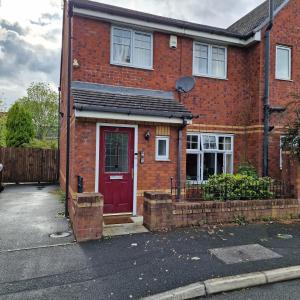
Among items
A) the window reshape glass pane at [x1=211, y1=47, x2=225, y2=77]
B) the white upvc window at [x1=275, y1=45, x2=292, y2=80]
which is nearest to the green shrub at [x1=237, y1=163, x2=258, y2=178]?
the window reshape glass pane at [x1=211, y1=47, x2=225, y2=77]

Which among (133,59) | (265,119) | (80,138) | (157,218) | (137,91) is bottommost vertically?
(157,218)

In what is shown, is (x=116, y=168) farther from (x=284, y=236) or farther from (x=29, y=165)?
(x=29, y=165)

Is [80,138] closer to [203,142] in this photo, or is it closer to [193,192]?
[193,192]

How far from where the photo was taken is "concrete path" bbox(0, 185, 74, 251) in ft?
17.6

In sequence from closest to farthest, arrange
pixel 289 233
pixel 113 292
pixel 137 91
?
pixel 113 292 < pixel 289 233 < pixel 137 91

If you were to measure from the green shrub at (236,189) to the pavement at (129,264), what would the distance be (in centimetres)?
128

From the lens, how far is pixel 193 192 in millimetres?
7797

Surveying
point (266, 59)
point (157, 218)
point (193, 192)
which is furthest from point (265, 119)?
point (157, 218)

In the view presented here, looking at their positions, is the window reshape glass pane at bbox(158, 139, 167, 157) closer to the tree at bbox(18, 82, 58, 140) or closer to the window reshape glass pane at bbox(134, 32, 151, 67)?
the window reshape glass pane at bbox(134, 32, 151, 67)

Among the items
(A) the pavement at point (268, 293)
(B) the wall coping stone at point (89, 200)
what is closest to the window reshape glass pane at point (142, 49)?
(B) the wall coping stone at point (89, 200)

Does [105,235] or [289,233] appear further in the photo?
[289,233]

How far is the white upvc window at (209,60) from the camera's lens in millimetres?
9492

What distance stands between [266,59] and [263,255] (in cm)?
713

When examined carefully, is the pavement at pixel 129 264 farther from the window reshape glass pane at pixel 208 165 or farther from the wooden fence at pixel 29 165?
the wooden fence at pixel 29 165
